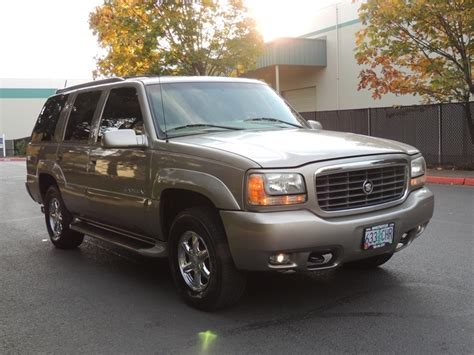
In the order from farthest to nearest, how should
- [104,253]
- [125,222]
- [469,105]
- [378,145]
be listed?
[469,105] < [104,253] < [125,222] < [378,145]

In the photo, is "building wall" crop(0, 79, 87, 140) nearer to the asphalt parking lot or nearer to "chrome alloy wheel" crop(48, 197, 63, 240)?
"chrome alloy wheel" crop(48, 197, 63, 240)

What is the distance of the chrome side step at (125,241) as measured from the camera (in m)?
4.86

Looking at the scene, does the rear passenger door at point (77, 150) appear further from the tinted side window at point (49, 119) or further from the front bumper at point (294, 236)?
the front bumper at point (294, 236)

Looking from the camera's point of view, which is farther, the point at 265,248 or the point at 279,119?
the point at 279,119

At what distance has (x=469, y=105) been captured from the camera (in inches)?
626

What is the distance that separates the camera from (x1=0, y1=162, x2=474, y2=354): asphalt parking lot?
3.79m

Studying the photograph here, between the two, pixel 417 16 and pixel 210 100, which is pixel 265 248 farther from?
pixel 417 16

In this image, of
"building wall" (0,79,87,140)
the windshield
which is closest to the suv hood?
the windshield

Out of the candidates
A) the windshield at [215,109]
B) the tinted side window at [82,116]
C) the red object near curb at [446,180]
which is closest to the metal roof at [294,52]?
the red object near curb at [446,180]

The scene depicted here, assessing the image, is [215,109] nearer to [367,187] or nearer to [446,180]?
→ [367,187]

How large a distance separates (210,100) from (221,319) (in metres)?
2.13

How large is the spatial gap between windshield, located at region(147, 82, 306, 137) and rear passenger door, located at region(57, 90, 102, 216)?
1172 mm

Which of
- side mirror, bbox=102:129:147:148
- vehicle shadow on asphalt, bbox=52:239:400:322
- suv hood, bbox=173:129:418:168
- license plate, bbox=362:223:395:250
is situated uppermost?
side mirror, bbox=102:129:147:148

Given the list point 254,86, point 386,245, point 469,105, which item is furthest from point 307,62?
point 386,245
